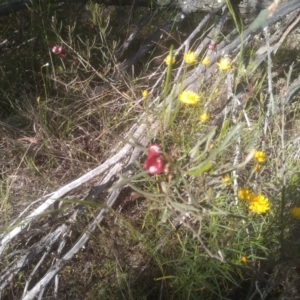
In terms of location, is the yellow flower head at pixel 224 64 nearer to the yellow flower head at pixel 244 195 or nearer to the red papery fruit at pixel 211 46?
the red papery fruit at pixel 211 46

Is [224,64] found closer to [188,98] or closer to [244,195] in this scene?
[188,98]

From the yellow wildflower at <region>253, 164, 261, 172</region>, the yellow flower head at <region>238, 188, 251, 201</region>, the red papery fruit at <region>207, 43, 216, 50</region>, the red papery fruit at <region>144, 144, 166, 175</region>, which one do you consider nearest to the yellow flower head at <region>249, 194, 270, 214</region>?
the yellow flower head at <region>238, 188, 251, 201</region>

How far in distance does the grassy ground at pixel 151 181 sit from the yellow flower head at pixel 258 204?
34mm

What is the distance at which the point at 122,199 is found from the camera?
1854mm

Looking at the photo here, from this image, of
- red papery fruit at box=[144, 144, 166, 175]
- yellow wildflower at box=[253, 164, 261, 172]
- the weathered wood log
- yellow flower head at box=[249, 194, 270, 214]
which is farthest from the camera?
the weathered wood log

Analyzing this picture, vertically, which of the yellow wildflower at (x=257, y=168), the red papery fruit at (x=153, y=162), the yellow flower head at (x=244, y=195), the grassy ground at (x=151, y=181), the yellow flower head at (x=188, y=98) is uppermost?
the red papery fruit at (x=153, y=162)

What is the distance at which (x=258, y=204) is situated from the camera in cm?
154

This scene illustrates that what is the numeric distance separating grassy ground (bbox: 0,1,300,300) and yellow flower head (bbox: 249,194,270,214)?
1.3 inches

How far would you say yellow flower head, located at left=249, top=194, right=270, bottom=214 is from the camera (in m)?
1.53

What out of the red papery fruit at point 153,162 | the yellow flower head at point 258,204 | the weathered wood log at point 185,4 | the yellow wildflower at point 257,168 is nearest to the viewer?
the red papery fruit at point 153,162

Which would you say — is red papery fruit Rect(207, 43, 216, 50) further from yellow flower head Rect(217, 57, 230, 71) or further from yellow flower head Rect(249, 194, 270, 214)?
yellow flower head Rect(249, 194, 270, 214)

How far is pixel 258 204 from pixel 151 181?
43cm

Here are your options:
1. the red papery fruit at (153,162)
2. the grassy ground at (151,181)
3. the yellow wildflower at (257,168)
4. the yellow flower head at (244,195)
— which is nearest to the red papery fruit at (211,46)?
the grassy ground at (151,181)

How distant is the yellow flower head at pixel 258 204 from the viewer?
1526mm
